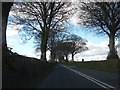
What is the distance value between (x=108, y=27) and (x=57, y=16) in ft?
25.8

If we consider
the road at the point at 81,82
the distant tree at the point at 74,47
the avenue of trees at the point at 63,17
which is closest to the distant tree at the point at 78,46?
the distant tree at the point at 74,47

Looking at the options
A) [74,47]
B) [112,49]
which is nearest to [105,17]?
[112,49]

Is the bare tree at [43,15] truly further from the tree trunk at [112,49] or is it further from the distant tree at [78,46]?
the distant tree at [78,46]

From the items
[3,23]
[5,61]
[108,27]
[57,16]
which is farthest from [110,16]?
[5,61]

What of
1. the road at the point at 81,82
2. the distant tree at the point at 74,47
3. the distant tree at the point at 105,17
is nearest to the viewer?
the road at the point at 81,82

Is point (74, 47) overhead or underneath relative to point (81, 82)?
overhead

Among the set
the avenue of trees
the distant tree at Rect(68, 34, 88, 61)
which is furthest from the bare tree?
the distant tree at Rect(68, 34, 88, 61)

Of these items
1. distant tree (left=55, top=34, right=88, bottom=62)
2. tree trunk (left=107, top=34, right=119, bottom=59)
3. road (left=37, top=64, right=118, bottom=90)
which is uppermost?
distant tree (left=55, top=34, right=88, bottom=62)

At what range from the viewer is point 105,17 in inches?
1853

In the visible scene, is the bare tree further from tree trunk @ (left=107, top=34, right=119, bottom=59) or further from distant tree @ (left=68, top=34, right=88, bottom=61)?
distant tree @ (left=68, top=34, right=88, bottom=61)

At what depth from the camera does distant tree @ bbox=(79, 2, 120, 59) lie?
153 ft

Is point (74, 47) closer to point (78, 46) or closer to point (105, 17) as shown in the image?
point (78, 46)

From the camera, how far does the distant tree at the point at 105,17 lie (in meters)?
46.5

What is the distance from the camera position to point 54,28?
2105 inches
